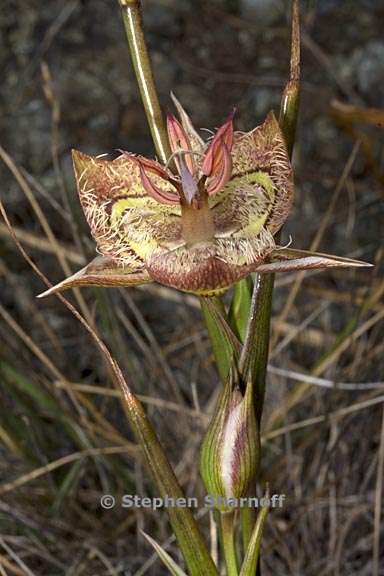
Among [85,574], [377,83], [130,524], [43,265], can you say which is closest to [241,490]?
[85,574]

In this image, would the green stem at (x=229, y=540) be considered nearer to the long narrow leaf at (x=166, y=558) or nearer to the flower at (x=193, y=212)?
the long narrow leaf at (x=166, y=558)

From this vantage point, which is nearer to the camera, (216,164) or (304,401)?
(216,164)

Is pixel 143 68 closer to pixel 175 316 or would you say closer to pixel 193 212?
pixel 193 212

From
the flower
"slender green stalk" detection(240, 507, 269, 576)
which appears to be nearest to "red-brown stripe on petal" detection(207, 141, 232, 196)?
the flower

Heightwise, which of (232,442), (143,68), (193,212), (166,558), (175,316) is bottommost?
(175,316)

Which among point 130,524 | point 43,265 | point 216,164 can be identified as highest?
point 216,164

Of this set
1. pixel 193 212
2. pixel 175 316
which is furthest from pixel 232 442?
pixel 175 316

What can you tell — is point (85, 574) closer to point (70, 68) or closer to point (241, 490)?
point (241, 490)
